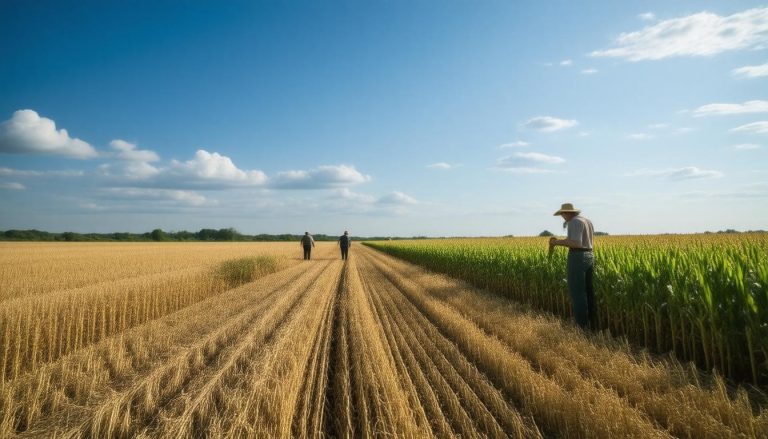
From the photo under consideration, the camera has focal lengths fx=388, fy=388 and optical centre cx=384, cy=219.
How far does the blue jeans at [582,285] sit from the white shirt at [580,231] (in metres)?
0.22

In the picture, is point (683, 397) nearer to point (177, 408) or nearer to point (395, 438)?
point (395, 438)

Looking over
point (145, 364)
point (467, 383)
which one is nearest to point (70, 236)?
point (145, 364)

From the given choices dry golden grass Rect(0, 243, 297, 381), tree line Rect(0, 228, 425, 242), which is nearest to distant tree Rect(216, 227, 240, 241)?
tree line Rect(0, 228, 425, 242)

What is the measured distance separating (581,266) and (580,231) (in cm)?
72

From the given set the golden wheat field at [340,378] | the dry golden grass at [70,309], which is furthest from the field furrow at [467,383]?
the dry golden grass at [70,309]

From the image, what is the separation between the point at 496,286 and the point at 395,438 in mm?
12400

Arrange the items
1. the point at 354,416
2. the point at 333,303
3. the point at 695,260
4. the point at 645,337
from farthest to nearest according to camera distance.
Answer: the point at 333,303, the point at 695,260, the point at 645,337, the point at 354,416

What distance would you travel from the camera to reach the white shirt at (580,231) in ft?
25.6

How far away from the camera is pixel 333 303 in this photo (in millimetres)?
12031

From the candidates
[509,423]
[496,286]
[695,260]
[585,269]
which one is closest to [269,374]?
[509,423]

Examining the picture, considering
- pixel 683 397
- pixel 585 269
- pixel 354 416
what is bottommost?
pixel 354 416

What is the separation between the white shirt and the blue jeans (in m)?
0.22

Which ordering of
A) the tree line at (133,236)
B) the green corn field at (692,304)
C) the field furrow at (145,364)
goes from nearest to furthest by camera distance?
the field furrow at (145,364), the green corn field at (692,304), the tree line at (133,236)

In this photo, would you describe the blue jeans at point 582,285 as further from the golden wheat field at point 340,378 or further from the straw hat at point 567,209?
the straw hat at point 567,209
